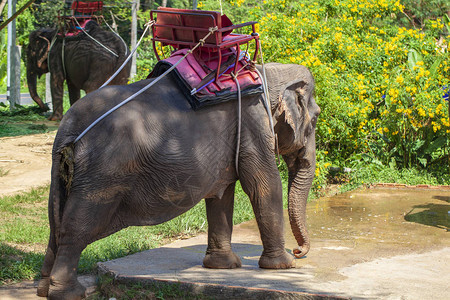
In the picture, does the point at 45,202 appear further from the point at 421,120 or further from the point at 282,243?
the point at 421,120

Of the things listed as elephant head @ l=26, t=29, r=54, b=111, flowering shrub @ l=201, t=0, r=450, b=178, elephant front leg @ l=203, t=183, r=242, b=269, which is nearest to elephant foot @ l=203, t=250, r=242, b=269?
elephant front leg @ l=203, t=183, r=242, b=269

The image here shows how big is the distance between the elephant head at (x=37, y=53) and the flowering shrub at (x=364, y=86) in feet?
15.8

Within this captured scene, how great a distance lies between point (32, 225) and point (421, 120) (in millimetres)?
6402

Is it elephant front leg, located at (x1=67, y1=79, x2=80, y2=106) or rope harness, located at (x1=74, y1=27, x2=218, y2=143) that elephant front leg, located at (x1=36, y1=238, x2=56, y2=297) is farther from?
elephant front leg, located at (x1=67, y1=79, x2=80, y2=106)

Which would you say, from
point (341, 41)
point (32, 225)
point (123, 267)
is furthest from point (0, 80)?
point (123, 267)

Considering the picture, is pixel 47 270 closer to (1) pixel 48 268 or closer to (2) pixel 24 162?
(1) pixel 48 268

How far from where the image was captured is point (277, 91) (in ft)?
17.5

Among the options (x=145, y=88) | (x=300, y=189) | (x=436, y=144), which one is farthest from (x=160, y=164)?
(x=436, y=144)

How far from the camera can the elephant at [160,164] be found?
428 cm

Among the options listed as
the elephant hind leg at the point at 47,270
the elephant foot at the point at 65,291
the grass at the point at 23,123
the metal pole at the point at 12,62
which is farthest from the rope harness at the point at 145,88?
the metal pole at the point at 12,62

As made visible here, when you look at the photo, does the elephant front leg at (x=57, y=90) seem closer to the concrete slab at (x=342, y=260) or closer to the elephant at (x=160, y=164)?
the concrete slab at (x=342, y=260)

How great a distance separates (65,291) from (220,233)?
62.4 inches

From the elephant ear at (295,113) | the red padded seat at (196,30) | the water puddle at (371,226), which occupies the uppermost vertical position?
the red padded seat at (196,30)

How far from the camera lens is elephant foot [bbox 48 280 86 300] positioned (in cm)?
430
